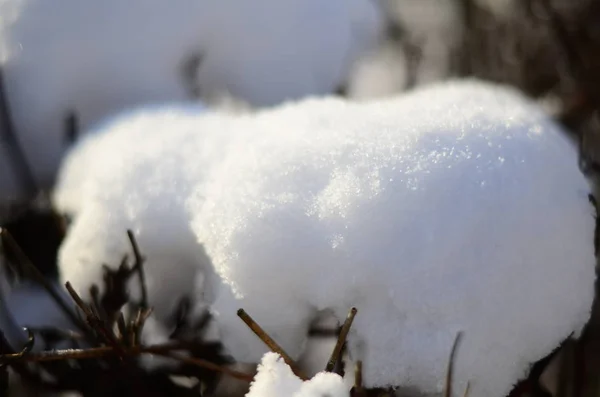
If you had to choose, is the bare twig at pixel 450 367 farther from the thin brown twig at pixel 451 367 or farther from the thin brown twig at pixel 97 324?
the thin brown twig at pixel 97 324

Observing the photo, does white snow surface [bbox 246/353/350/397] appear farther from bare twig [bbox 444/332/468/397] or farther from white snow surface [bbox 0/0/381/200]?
white snow surface [bbox 0/0/381/200]

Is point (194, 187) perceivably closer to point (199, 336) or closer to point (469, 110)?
point (199, 336)

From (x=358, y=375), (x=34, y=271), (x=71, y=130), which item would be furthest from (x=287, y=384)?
(x=71, y=130)

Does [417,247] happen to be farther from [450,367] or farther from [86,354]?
[86,354]

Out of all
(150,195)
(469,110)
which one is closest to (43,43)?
(150,195)

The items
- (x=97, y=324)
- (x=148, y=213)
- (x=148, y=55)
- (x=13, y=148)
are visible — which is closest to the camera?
(x=97, y=324)

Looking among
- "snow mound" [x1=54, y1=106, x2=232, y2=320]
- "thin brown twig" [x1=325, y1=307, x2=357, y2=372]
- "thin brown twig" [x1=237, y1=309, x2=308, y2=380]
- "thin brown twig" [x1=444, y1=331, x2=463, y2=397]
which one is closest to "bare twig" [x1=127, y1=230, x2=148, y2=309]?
"snow mound" [x1=54, y1=106, x2=232, y2=320]

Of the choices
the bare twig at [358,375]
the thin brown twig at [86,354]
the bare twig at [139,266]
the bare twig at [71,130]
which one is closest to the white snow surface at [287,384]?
the bare twig at [358,375]
